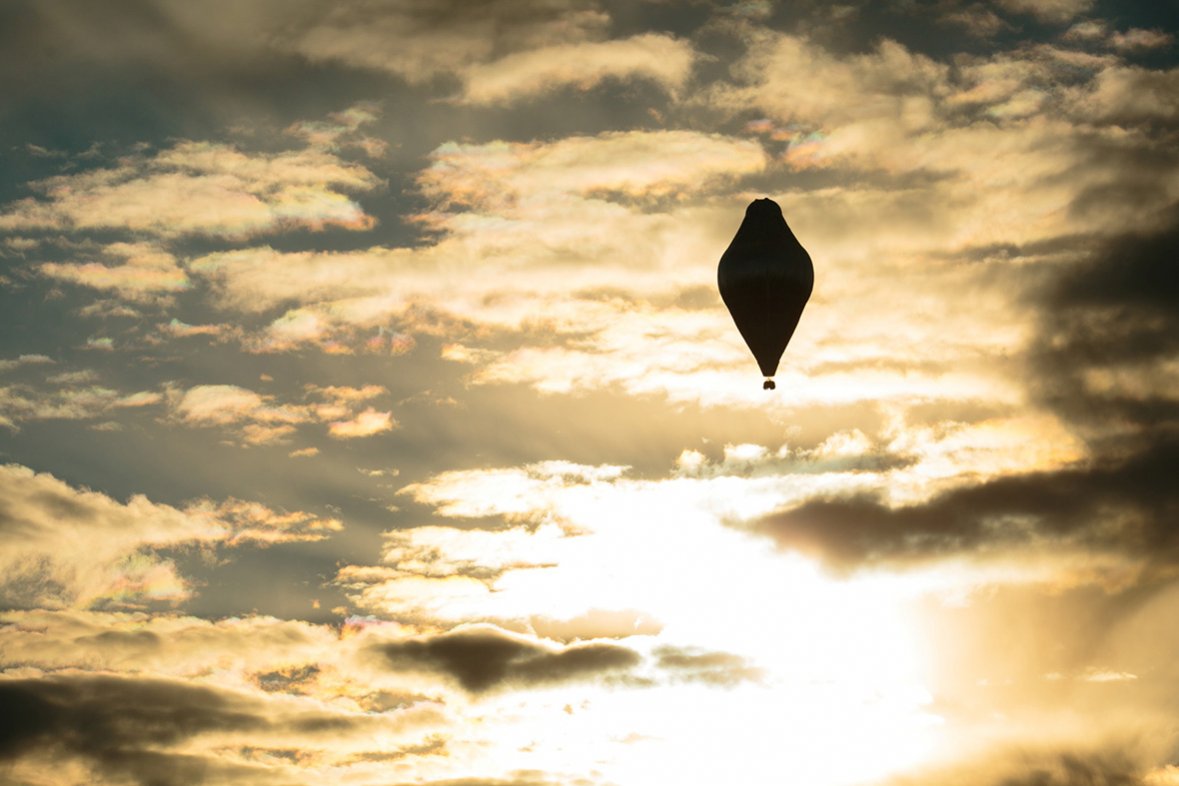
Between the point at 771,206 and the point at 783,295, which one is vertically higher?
the point at 771,206

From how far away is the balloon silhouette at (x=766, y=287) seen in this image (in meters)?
119

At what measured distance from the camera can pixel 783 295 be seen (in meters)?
119

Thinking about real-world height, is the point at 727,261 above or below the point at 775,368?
above

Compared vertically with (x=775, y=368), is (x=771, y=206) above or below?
above

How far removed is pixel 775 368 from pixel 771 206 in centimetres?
1227

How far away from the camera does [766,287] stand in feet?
389

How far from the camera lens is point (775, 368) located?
12069 cm

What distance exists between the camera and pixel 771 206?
123 m

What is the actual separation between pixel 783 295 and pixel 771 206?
26.8ft

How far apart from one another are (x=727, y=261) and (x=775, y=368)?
848 cm

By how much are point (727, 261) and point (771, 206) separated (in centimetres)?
586

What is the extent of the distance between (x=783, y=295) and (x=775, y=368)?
5.48 m

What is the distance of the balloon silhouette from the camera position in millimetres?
118750
